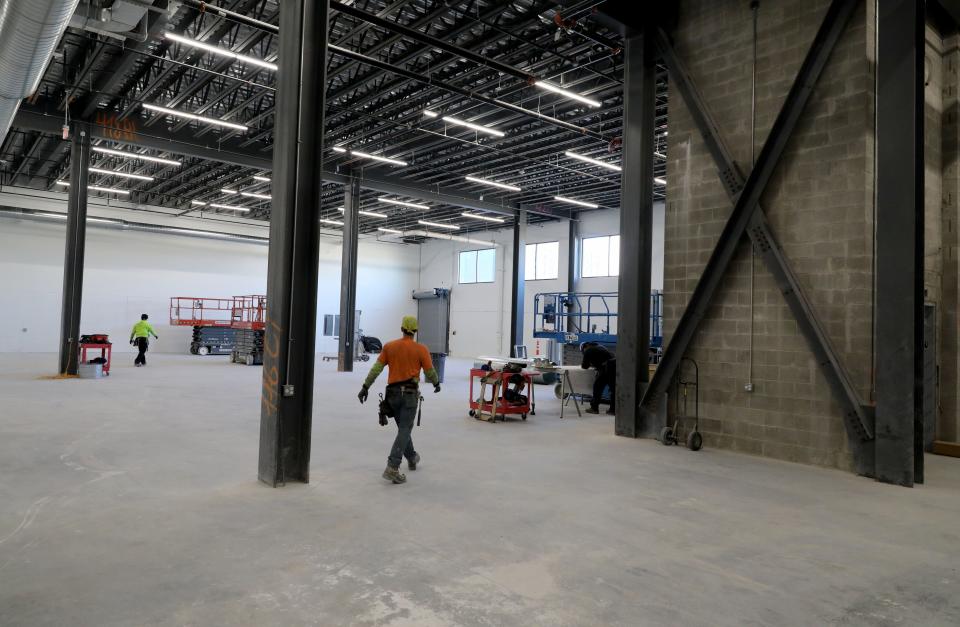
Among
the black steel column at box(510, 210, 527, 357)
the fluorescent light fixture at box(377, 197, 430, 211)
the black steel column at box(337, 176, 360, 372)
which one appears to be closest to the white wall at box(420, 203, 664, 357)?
the black steel column at box(510, 210, 527, 357)

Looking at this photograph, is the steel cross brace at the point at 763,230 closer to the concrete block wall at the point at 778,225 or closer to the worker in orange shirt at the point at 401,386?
the concrete block wall at the point at 778,225

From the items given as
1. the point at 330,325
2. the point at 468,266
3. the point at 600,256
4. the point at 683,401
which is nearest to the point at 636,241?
the point at 683,401

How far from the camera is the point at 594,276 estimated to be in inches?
1093

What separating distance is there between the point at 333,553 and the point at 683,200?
7.89 metres

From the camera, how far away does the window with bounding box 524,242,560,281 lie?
30.0 metres

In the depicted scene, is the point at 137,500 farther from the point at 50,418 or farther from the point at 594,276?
the point at 594,276

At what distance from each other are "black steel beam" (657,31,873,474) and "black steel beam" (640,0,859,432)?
22 cm

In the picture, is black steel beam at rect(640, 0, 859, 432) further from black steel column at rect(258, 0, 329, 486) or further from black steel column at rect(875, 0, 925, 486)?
black steel column at rect(258, 0, 329, 486)

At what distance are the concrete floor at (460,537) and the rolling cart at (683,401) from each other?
2.47 ft

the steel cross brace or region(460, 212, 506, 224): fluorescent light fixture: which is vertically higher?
region(460, 212, 506, 224): fluorescent light fixture

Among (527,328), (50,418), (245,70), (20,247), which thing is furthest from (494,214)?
(50,418)

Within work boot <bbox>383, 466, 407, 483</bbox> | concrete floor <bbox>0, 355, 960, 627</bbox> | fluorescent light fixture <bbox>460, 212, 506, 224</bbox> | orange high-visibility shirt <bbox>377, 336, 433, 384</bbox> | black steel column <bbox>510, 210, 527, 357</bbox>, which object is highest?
fluorescent light fixture <bbox>460, 212, 506, 224</bbox>

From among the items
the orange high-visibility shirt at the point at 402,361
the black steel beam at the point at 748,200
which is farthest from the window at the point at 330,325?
the orange high-visibility shirt at the point at 402,361

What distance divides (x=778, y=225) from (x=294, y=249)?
668 centimetres
